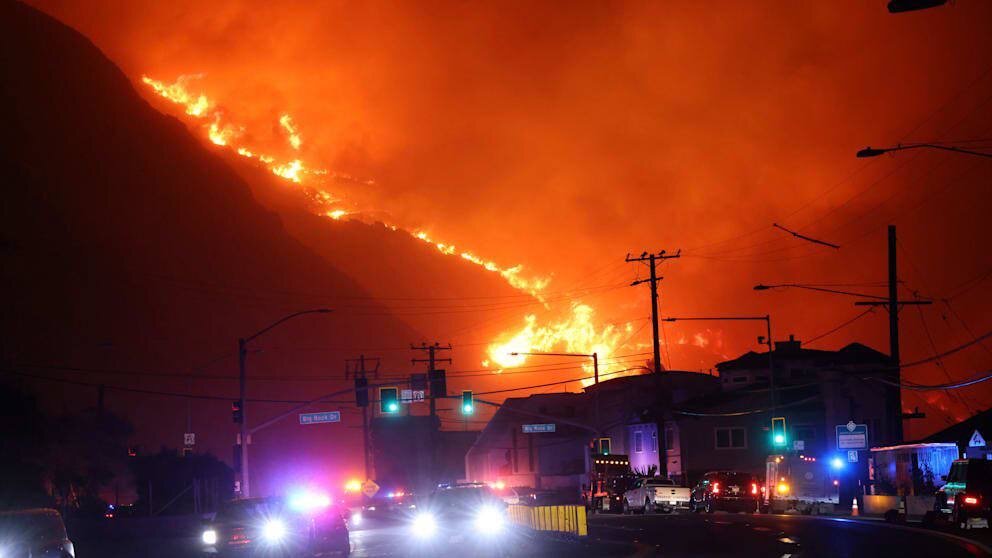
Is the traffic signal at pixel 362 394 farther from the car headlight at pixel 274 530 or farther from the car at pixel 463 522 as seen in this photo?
the car headlight at pixel 274 530

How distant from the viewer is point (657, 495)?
61094 millimetres

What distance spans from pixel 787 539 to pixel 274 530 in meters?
14.8

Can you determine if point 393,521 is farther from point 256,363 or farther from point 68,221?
point 68,221

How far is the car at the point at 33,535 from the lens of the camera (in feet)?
78.1

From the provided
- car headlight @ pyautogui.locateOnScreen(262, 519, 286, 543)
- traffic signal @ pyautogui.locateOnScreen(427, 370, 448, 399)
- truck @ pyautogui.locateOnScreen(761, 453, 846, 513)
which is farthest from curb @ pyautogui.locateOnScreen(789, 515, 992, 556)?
traffic signal @ pyautogui.locateOnScreen(427, 370, 448, 399)

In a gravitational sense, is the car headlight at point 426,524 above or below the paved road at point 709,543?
above

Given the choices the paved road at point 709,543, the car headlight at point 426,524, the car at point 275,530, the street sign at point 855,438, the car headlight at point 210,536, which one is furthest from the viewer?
the street sign at point 855,438

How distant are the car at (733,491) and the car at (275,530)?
2983 centimetres

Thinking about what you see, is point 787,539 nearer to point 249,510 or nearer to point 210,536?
point 249,510

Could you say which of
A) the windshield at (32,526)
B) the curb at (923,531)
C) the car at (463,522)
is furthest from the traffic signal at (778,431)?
the windshield at (32,526)

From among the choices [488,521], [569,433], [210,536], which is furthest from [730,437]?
Result: [210,536]

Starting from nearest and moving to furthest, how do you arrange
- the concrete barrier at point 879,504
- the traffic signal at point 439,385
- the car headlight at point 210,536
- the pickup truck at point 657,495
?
the car headlight at point 210,536 < the concrete barrier at point 879,504 < the traffic signal at point 439,385 < the pickup truck at point 657,495

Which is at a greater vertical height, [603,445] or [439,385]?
[439,385]

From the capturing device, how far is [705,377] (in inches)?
4486
